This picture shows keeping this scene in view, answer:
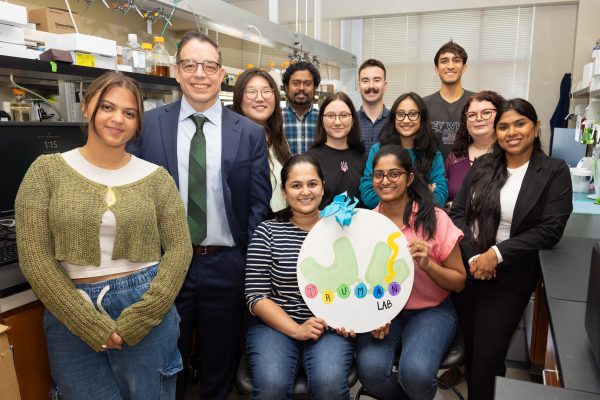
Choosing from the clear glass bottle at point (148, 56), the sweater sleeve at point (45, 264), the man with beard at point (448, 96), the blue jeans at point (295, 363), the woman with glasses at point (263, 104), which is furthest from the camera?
the man with beard at point (448, 96)

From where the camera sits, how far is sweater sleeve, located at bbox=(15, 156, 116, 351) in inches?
47.0

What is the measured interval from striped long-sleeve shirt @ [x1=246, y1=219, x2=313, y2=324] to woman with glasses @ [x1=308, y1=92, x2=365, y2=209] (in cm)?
49

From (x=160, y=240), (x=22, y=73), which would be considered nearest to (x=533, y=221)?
(x=160, y=240)

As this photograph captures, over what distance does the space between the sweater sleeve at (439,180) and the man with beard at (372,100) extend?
55 centimetres

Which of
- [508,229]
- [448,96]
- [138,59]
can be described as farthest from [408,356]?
[138,59]

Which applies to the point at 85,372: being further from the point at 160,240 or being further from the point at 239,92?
the point at 239,92

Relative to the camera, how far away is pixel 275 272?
167 cm

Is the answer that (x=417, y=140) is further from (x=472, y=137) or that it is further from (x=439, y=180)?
(x=472, y=137)

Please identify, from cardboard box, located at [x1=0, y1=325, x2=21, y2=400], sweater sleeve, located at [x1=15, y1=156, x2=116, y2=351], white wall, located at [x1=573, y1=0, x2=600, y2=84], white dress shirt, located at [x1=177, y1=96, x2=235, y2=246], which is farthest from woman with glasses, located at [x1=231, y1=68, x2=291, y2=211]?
white wall, located at [x1=573, y1=0, x2=600, y2=84]

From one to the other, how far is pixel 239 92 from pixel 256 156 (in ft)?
1.93

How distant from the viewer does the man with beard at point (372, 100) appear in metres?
2.70

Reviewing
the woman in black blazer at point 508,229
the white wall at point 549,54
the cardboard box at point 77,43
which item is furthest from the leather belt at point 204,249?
the white wall at point 549,54

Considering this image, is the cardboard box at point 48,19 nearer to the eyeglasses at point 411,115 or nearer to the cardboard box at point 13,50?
the cardboard box at point 13,50

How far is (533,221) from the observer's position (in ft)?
5.82
